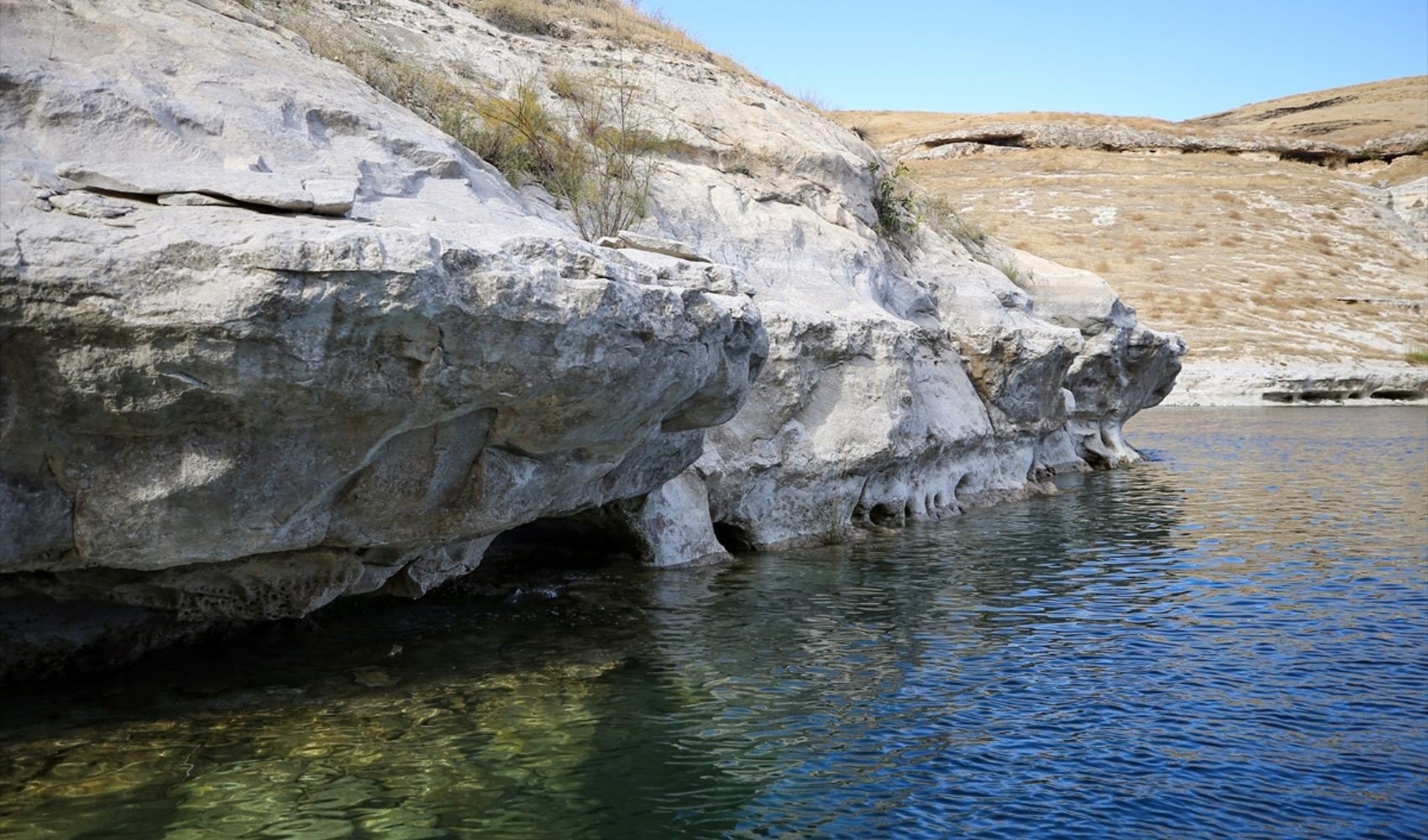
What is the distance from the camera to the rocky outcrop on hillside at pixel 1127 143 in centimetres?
7300

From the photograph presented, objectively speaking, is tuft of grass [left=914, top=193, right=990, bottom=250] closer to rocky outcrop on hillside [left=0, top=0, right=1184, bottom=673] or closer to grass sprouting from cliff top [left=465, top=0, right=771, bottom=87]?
grass sprouting from cliff top [left=465, top=0, right=771, bottom=87]

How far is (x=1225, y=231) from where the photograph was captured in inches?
2484

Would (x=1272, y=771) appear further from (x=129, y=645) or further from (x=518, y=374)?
(x=129, y=645)

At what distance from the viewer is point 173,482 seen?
7129mm

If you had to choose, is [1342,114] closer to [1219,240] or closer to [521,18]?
[1219,240]

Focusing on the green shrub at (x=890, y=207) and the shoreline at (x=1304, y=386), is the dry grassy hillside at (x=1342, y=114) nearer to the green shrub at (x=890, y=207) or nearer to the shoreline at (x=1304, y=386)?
the shoreline at (x=1304, y=386)

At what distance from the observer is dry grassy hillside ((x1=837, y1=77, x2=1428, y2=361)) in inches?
2103

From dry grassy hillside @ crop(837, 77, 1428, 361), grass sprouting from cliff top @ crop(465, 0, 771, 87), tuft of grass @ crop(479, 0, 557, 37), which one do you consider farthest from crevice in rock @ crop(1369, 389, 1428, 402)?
tuft of grass @ crop(479, 0, 557, 37)

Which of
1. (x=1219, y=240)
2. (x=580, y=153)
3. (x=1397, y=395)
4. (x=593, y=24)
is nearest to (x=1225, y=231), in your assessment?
(x=1219, y=240)

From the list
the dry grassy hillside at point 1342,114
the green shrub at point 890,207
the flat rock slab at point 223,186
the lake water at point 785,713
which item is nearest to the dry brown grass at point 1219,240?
the dry grassy hillside at point 1342,114

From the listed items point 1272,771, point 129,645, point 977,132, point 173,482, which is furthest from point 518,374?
point 977,132

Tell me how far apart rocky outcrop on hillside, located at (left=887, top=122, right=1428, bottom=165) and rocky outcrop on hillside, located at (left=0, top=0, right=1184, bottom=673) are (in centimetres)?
6352

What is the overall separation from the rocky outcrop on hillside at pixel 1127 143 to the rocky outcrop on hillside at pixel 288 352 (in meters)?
63.5

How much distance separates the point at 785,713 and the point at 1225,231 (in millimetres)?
61917
